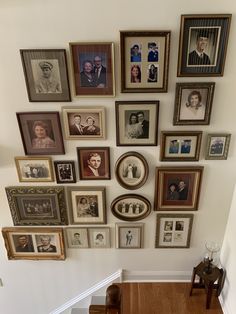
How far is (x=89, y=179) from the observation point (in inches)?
86.1

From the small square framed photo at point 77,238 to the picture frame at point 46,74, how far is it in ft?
3.62

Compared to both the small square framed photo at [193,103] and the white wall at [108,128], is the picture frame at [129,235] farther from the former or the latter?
the small square framed photo at [193,103]

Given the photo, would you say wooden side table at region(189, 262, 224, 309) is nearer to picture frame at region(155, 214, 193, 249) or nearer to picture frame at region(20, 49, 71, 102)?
picture frame at region(155, 214, 193, 249)

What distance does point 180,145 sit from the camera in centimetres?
204

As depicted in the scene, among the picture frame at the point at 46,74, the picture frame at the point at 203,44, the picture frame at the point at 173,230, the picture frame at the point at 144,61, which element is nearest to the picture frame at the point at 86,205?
the picture frame at the point at 173,230

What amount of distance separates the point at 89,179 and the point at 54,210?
0.40 m

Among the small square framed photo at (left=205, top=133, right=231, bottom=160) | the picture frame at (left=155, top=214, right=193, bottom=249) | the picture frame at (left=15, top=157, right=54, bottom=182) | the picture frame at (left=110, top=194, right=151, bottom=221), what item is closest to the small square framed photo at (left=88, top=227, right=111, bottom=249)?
Result: the picture frame at (left=110, top=194, right=151, bottom=221)

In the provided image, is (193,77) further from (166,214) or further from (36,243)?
(36,243)

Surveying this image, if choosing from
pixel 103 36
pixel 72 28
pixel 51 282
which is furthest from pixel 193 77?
pixel 51 282

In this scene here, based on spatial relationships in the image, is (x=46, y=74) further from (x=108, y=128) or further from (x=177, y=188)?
(x=177, y=188)

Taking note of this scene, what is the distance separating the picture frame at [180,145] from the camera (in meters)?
2.00

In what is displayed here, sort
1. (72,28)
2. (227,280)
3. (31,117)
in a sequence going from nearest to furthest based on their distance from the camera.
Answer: (72,28) < (31,117) < (227,280)

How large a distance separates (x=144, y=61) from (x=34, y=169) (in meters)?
1.11

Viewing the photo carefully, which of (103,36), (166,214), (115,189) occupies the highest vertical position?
(103,36)
